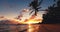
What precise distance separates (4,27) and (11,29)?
0.15 m

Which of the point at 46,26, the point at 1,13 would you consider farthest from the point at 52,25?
the point at 1,13

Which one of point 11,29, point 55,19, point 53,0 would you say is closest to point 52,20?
point 55,19

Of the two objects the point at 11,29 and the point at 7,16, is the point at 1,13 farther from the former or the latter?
the point at 11,29

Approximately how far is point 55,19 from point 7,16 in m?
1.03

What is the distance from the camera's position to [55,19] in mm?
3494

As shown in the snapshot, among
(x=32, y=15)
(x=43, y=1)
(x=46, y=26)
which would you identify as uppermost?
(x=43, y=1)

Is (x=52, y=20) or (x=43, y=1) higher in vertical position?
(x=43, y=1)

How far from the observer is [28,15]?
134 inches

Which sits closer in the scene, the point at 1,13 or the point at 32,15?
the point at 1,13

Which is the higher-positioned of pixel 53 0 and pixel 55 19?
pixel 53 0

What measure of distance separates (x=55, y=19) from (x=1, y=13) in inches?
45.5

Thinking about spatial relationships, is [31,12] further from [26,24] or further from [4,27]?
[4,27]

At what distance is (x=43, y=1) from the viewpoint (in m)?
3.47

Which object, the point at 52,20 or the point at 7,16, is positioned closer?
the point at 7,16
